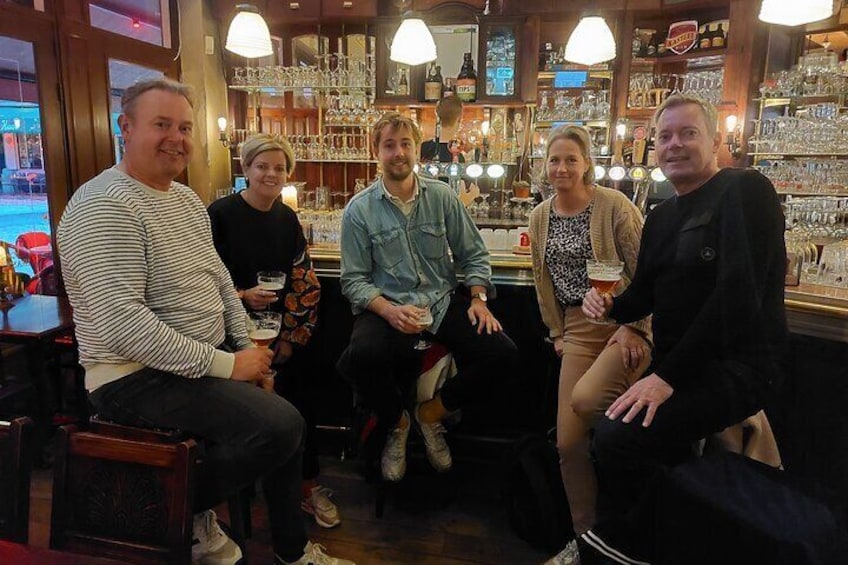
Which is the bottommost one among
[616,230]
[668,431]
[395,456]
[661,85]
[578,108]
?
[395,456]

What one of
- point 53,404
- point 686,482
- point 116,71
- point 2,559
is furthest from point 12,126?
point 686,482

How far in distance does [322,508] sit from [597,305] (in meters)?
1.34

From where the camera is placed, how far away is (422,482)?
8.64 feet

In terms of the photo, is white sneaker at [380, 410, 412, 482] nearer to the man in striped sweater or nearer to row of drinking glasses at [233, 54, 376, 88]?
the man in striped sweater

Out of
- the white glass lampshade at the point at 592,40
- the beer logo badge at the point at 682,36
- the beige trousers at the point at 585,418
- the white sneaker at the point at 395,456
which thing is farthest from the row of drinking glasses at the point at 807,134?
the white sneaker at the point at 395,456

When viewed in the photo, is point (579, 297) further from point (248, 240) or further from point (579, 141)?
point (248, 240)

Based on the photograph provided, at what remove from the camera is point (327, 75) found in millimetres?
5375

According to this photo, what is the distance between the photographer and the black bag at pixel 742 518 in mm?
1404

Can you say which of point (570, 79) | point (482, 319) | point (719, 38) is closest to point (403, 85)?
point (570, 79)

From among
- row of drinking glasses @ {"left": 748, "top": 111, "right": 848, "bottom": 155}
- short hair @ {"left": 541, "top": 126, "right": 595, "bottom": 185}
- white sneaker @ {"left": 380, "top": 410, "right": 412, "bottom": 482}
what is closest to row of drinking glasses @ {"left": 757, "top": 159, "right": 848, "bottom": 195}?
row of drinking glasses @ {"left": 748, "top": 111, "right": 848, "bottom": 155}

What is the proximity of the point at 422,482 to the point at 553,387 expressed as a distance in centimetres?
72

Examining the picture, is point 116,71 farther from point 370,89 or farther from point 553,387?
point 553,387

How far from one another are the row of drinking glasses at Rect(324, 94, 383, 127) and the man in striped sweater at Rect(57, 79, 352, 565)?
3635 millimetres

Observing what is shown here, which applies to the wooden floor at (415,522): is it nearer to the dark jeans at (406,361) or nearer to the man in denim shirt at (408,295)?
the man in denim shirt at (408,295)
